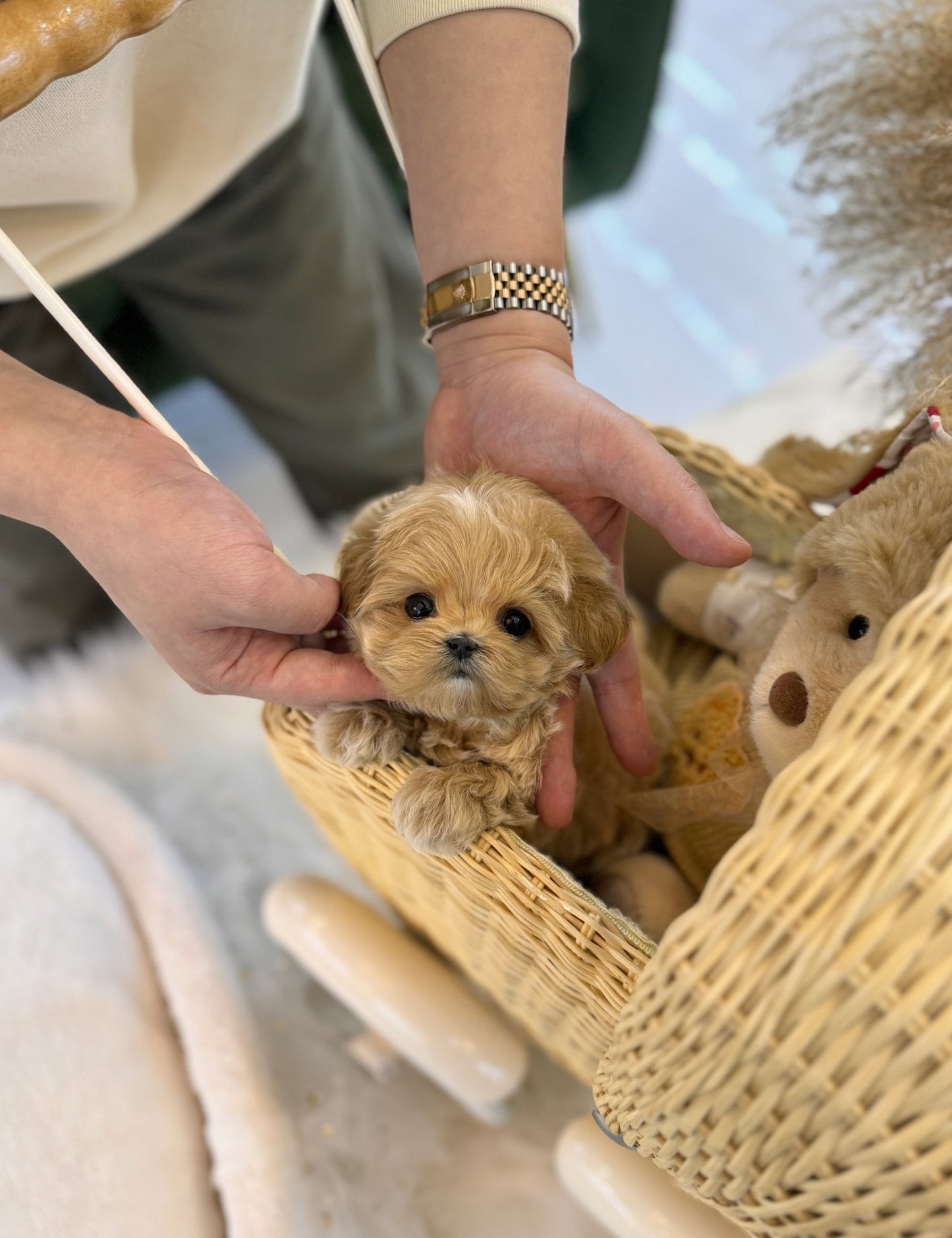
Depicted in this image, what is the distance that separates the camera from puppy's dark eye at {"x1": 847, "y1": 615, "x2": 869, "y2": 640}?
2.53 ft

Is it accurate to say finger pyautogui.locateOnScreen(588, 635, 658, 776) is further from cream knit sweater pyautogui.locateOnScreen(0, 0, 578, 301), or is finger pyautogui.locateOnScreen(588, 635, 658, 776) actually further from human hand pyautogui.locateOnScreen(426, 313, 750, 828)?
cream knit sweater pyautogui.locateOnScreen(0, 0, 578, 301)

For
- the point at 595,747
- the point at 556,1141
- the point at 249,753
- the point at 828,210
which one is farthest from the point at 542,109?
the point at 556,1141

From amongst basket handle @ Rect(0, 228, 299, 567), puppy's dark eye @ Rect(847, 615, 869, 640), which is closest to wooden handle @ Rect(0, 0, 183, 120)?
basket handle @ Rect(0, 228, 299, 567)

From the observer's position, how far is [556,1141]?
1.29m

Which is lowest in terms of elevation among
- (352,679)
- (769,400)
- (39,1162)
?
(39,1162)

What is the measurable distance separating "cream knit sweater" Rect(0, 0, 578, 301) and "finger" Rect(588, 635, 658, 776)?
0.69 metres

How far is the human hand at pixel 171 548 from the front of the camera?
0.76m

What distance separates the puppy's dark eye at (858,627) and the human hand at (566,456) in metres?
0.11

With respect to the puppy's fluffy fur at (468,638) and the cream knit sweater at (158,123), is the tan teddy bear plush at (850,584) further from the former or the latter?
the cream knit sweater at (158,123)

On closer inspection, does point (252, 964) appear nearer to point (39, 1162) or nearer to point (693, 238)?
point (39, 1162)

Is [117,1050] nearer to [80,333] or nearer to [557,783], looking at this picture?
[557,783]

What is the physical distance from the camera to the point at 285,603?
0.78 m

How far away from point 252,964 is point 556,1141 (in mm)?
573

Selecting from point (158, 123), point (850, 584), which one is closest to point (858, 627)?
point (850, 584)
